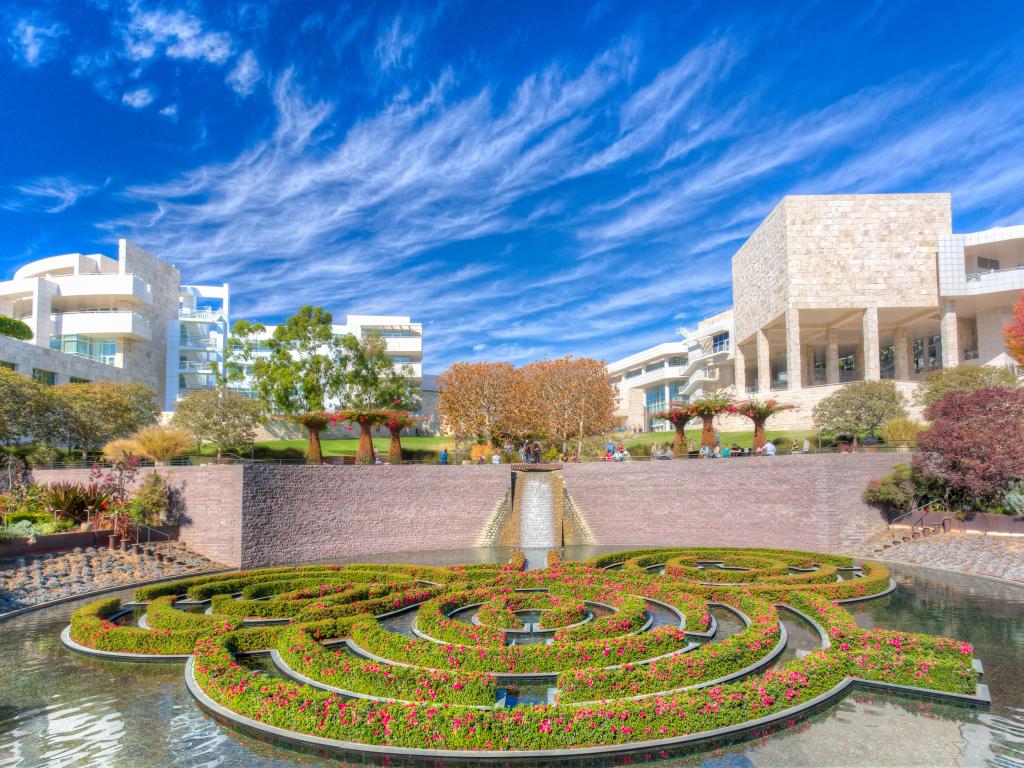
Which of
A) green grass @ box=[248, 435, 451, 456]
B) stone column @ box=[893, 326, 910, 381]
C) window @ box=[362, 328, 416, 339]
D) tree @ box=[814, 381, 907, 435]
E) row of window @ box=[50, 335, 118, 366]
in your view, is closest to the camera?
tree @ box=[814, 381, 907, 435]

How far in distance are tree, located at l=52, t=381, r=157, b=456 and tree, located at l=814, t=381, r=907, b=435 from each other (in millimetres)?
43709

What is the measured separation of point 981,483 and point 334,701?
2338cm

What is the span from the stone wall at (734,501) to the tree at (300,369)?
26.5 m

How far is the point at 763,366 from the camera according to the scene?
54438 millimetres

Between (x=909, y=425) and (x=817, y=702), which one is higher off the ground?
(x=909, y=425)

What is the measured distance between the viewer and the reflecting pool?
8312 mm

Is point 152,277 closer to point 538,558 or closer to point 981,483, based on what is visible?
point 538,558

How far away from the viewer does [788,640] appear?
13398 millimetres

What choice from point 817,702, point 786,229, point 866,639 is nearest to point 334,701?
point 817,702

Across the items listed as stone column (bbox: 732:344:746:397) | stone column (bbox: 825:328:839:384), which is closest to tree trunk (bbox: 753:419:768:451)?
stone column (bbox: 825:328:839:384)

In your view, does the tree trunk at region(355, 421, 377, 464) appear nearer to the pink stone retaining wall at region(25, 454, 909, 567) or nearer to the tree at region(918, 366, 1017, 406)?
the pink stone retaining wall at region(25, 454, 909, 567)

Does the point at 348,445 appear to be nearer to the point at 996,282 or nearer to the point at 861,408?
the point at 861,408

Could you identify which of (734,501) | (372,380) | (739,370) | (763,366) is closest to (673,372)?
(739,370)

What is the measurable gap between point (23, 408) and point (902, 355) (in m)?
61.2
